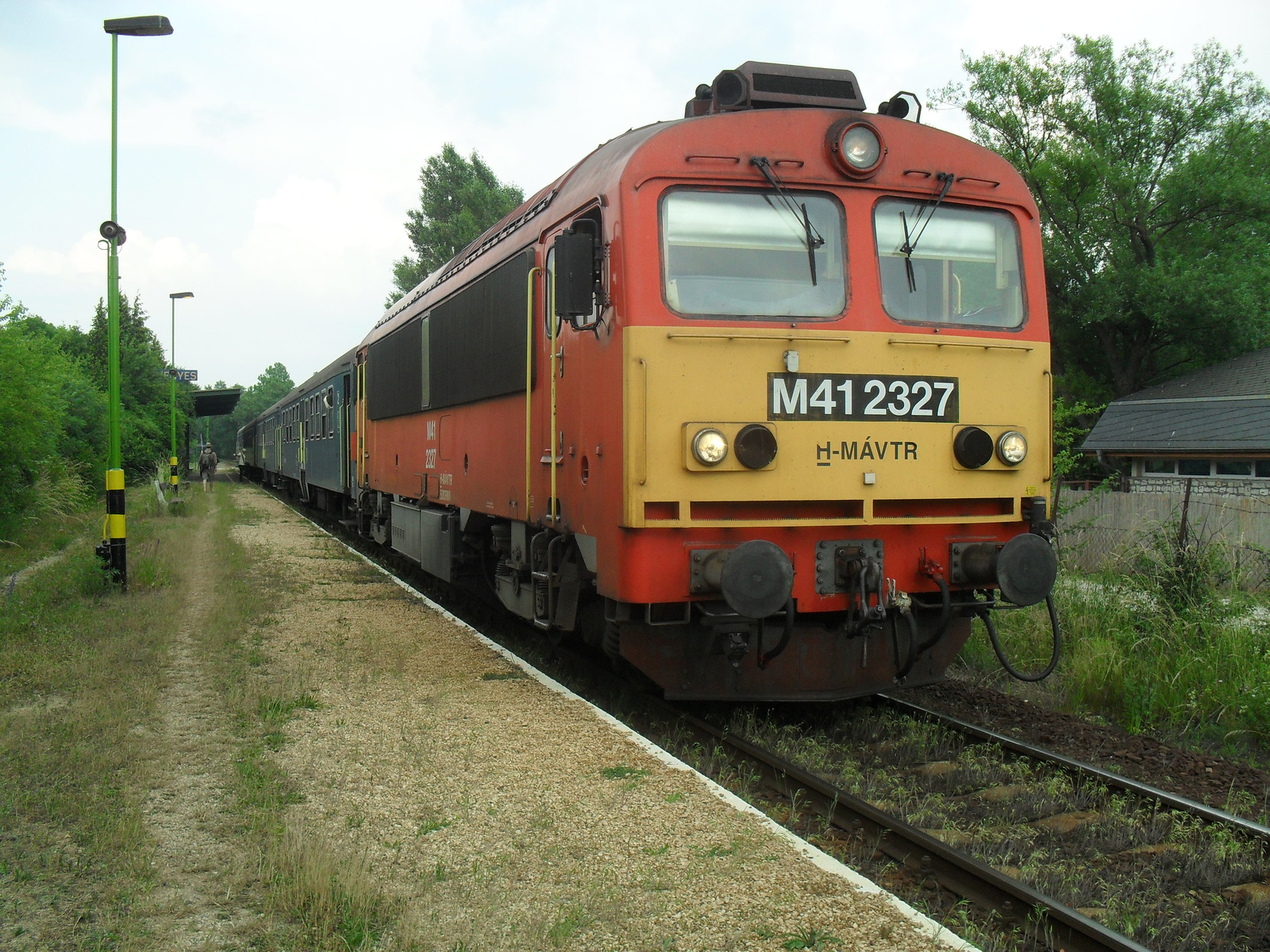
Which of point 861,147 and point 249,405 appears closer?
point 861,147

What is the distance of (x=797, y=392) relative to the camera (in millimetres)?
5574

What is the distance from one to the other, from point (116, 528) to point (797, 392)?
28.4 ft

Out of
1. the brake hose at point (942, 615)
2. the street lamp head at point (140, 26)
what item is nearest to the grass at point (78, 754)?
the brake hose at point (942, 615)

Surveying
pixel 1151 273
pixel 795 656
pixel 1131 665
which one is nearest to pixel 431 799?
pixel 795 656

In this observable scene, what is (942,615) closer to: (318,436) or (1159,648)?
(1159,648)

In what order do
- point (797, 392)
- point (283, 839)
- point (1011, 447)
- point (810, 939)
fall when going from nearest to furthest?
1. point (810, 939)
2. point (283, 839)
3. point (797, 392)
4. point (1011, 447)

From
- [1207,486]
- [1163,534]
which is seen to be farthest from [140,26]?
[1207,486]

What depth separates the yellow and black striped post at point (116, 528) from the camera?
11.2 metres

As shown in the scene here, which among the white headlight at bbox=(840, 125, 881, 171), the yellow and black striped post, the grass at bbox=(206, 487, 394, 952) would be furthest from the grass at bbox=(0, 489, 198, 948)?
the white headlight at bbox=(840, 125, 881, 171)

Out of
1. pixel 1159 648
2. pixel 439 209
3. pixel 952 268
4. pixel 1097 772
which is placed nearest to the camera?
pixel 1097 772

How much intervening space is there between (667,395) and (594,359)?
27.4 inches

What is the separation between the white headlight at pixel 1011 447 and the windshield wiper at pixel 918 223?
0.97 m

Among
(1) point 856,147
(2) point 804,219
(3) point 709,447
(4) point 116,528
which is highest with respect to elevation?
(1) point 856,147

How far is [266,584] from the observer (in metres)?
12.2
